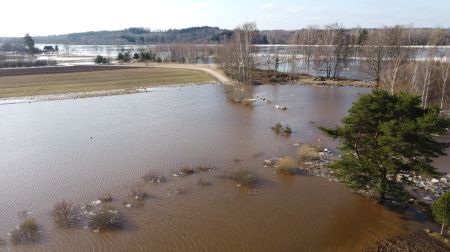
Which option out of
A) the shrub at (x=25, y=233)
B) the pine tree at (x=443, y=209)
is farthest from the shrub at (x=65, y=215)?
the pine tree at (x=443, y=209)

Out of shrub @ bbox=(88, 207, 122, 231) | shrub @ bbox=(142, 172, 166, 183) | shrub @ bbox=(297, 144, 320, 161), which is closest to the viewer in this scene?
shrub @ bbox=(88, 207, 122, 231)

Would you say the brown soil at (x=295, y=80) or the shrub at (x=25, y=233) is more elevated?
the brown soil at (x=295, y=80)

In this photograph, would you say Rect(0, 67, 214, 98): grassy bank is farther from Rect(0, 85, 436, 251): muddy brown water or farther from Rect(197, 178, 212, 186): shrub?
Rect(197, 178, 212, 186): shrub

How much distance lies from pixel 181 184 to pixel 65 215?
6.18m

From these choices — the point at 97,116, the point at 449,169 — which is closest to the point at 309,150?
the point at 449,169

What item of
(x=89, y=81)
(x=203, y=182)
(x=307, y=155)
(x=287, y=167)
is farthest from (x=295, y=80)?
(x=203, y=182)

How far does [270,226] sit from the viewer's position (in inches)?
619

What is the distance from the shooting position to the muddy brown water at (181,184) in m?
14.9

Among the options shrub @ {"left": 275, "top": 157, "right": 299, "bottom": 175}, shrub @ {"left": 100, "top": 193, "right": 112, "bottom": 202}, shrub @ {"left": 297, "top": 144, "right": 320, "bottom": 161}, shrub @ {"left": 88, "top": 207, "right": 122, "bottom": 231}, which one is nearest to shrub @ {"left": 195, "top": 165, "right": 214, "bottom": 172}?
shrub @ {"left": 275, "top": 157, "right": 299, "bottom": 175}

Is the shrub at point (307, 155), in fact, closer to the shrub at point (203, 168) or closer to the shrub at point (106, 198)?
the shrub at point (203, 168)

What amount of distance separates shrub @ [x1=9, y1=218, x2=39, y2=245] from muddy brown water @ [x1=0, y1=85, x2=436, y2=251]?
391mm

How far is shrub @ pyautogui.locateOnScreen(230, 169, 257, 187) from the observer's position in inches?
794

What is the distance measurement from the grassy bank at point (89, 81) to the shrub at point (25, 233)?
41079mm

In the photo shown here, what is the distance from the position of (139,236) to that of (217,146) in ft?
40.7
